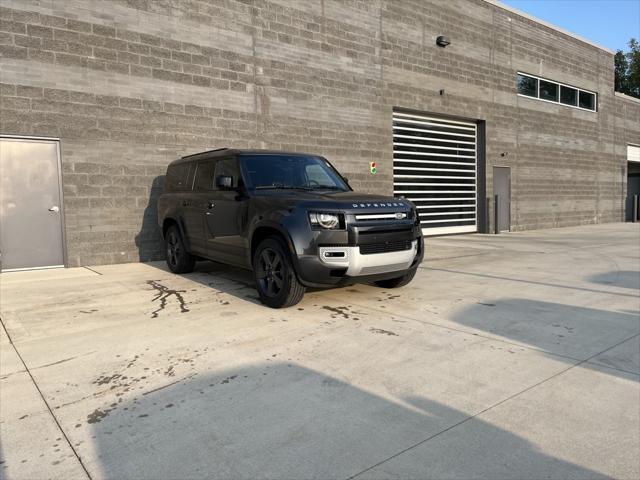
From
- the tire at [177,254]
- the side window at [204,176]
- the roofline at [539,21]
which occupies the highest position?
the roofline at [539,21]

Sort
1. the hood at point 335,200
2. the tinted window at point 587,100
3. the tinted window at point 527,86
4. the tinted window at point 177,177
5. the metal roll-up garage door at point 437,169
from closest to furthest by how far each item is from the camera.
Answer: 1. the hood at point 335,200
2. the tinted window at point 177,177
3. the metal roll-up garage door at point 437,169
4. the tinted window at point 527,86
5. the tinted window at point 587,100

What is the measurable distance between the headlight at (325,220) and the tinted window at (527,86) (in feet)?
53.7

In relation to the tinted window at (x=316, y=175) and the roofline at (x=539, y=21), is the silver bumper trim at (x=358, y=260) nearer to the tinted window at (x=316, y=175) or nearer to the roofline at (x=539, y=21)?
the tinted window at (x=316, y=175)

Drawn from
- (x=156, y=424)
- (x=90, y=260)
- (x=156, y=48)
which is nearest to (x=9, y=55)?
(x=156, y=48)

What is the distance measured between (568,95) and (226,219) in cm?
2027

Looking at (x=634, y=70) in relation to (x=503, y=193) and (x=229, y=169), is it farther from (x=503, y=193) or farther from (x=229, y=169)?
(x=229, y=169)

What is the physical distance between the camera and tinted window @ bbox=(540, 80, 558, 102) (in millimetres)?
19812

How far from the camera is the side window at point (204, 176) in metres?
7.10

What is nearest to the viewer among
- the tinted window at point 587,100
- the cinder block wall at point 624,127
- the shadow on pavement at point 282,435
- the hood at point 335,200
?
the shadow on pavement at point 282,435

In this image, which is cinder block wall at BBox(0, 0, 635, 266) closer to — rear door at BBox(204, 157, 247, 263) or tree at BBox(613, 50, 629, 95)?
rear door at BBox(204, 157, 247, 263)

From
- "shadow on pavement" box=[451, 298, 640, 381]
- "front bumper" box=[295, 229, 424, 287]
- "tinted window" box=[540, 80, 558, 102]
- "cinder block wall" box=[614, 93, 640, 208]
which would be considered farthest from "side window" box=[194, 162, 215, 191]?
"cinder block wall" box=[614, 93, 640, 208]

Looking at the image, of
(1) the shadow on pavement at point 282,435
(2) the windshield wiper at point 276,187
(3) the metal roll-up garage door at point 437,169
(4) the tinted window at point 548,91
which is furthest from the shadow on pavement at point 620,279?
(4) the tinted window at point 548,91

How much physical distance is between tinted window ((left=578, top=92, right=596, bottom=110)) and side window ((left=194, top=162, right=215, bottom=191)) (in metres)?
20.6

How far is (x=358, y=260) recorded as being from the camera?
17.3ft
